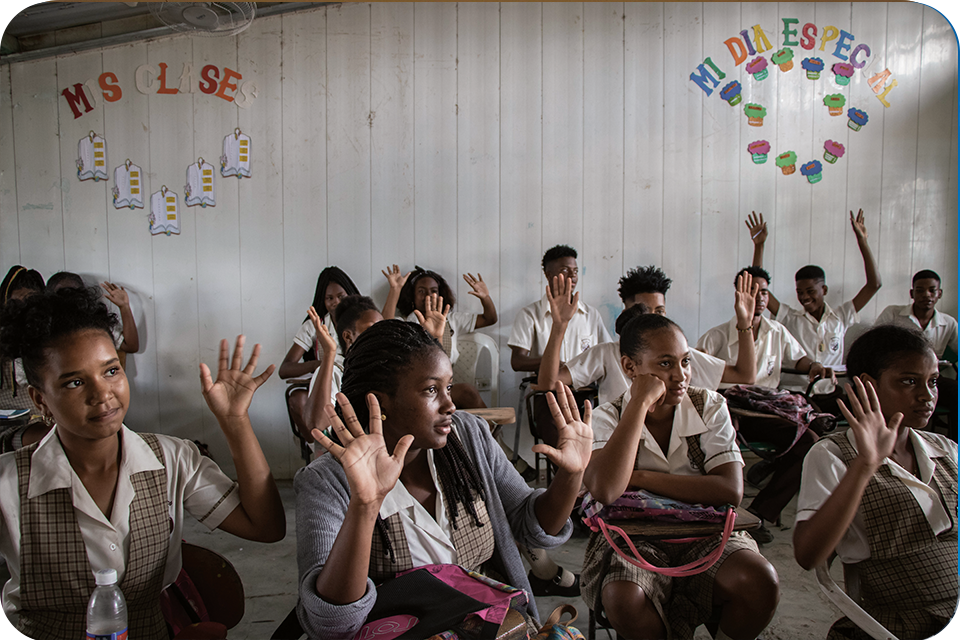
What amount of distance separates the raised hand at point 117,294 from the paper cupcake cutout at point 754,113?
3474 mm

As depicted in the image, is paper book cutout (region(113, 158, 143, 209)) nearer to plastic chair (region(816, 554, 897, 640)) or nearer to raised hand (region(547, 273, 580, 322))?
raised hand (region(547, 273, 580, 322))

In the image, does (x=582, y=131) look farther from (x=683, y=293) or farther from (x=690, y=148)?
(x=683, y=293)

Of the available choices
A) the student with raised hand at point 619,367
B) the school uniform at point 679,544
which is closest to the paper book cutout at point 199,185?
the student with raised hand at point 619,367

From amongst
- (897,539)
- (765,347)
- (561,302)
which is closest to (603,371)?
(561,302)

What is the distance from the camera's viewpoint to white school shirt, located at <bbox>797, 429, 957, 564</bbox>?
4.20 feet

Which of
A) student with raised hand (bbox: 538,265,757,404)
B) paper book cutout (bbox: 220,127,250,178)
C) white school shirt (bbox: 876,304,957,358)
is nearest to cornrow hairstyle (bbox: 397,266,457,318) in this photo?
student with raised hand (bbox: 538,265,757,404)

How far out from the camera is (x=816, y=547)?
49.8 inches

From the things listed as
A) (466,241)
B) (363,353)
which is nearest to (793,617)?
(363,353)

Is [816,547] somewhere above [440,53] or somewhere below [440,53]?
below

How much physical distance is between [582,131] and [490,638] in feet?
9.90

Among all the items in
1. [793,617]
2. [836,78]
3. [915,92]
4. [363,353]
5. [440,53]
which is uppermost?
[440,53]

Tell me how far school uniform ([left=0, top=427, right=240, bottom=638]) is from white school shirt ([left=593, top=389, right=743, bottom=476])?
1078 millimetres

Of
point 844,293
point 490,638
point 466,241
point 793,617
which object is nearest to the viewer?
point 490,638

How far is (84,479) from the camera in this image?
3.71 feet
